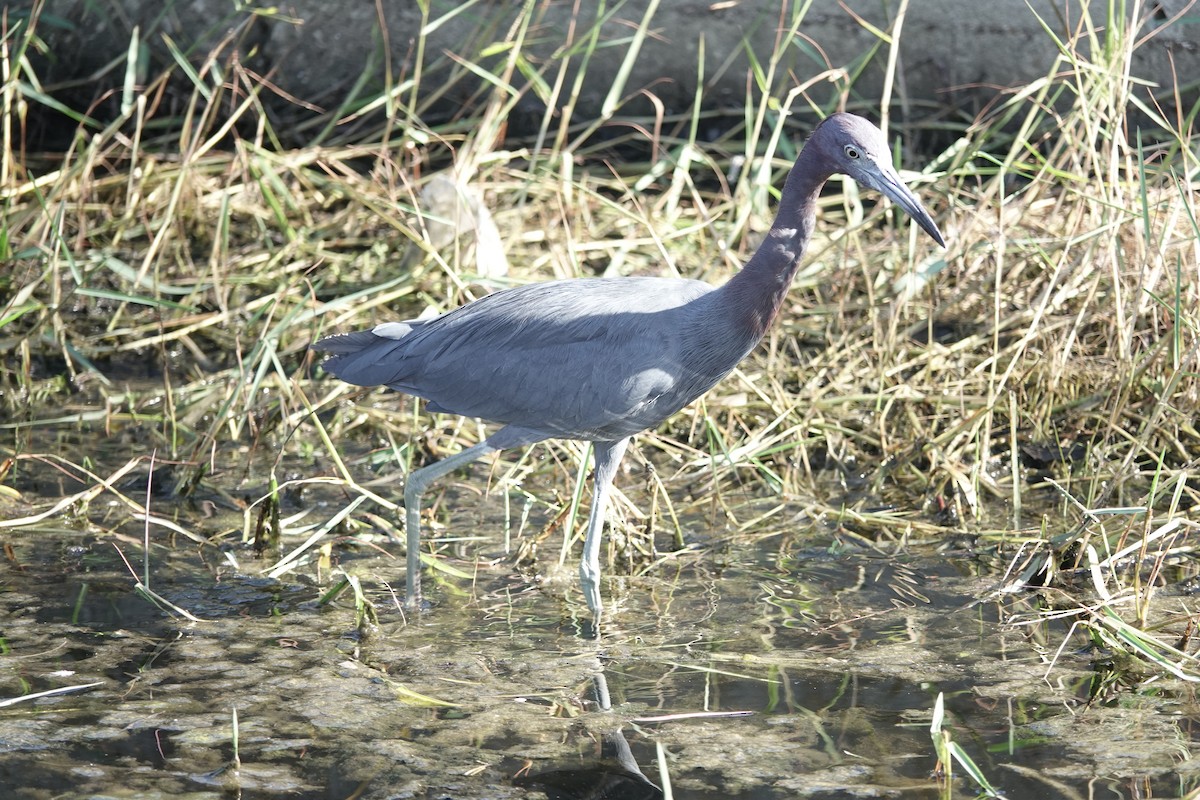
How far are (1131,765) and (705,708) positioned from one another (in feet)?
2.91

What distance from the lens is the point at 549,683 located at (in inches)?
127

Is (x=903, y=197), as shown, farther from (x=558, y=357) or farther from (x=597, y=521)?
(x=597, y=521)

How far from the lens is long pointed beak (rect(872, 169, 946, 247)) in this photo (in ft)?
10.6

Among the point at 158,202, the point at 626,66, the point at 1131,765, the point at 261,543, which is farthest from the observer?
the point at 158,202

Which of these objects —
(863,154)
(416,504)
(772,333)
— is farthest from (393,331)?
(772,333)

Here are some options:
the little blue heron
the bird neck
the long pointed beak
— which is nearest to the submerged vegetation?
the little blue heron

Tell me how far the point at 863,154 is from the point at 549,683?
1.47 m

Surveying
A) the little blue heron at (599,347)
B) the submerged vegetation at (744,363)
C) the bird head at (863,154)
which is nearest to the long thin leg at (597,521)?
the little blue heron at (599,347)


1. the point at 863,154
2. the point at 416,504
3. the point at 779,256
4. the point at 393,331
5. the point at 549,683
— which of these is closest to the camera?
the point at 549,683

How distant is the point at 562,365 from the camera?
3639 millimetres

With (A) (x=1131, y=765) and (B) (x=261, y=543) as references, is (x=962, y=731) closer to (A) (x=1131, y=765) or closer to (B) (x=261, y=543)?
(A) (x=1131, y=765)

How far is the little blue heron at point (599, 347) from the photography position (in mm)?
3496

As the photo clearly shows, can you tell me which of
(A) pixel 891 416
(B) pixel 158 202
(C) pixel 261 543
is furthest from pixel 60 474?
(A) pixel 891 416

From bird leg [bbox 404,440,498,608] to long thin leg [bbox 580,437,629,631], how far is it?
0.97ft
